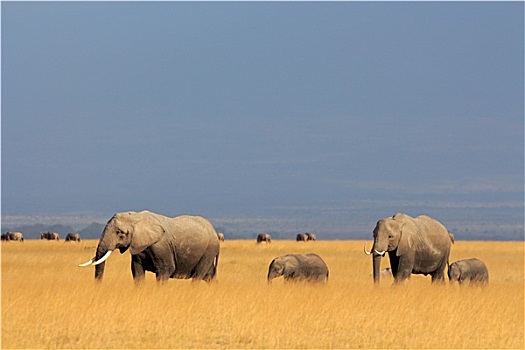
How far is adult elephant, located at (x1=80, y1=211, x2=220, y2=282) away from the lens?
1977 centimetres

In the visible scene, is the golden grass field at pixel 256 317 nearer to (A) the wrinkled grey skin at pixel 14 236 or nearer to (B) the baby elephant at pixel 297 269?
(B) the baby elephant at pixel 297 269

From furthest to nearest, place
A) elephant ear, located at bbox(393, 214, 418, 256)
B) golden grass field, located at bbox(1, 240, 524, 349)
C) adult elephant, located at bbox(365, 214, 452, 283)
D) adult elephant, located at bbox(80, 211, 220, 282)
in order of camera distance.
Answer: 1. elephant ear, located at bbox(393, 214, 418, 256)
2. adult elephant, located at bbox(365, 214, 452, 283)
3. adult elephant, located at bbox(80, 211, 220, 282)
4. golden grass field, located at bbox(1, 240, 524, 349)

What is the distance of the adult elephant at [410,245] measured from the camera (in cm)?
2280

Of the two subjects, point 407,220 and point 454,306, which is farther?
point 407,220

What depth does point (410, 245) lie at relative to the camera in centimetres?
2311

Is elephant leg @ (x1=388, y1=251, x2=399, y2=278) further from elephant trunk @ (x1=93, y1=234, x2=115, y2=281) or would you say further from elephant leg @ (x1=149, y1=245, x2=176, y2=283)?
elephant trunk @ (x1=93, y1=234, x2=115, y2=281)

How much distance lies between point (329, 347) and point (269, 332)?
1.14m

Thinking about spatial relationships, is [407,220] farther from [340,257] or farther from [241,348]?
[340,257]

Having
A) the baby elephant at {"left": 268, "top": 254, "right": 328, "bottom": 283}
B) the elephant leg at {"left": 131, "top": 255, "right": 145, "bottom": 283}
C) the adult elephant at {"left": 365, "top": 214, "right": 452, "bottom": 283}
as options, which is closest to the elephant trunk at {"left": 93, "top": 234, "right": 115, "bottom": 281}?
the elephant leg at {"left": 131, "top": 255, "right": 145, "bottom": 283}

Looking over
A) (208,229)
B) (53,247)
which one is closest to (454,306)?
(208,229)

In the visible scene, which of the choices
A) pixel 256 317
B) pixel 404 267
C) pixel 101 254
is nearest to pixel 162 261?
pixel 101 254

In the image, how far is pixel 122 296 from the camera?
1702 cm

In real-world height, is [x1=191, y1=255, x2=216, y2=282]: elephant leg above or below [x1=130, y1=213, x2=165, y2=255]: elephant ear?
below

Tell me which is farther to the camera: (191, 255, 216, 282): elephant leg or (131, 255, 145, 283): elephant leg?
(191, 255, 216, 282): elephant leg
